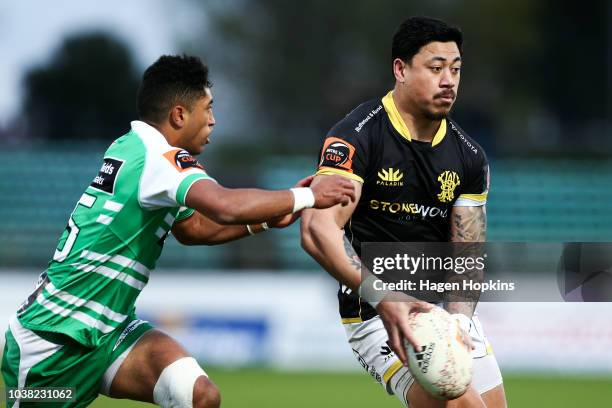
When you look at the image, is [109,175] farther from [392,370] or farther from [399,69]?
[392,370]

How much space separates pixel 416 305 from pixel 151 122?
6.33 ft

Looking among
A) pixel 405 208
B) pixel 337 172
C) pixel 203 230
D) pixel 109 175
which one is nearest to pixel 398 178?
pixel 405 208

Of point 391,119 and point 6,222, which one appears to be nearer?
point 391,119

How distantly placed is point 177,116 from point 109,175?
56cm

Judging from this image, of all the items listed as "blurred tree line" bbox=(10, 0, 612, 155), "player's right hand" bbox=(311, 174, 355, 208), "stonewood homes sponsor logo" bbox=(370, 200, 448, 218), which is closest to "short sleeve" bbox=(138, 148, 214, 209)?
"player's right hand" bbox=(311, 174, 355, 208)

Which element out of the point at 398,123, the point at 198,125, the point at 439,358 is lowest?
the point at 439,358

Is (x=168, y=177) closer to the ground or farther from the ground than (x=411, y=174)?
closer to the ground

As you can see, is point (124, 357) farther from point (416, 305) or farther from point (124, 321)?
point (416, 305)

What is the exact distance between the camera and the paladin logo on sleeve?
249 inches

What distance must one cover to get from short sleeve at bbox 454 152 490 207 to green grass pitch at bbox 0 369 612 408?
4880 millimetres

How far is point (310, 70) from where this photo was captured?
29.9 m

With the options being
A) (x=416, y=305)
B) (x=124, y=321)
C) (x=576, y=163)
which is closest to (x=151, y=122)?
(x=124, y=321)

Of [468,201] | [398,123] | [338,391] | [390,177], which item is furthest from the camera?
[338,391]

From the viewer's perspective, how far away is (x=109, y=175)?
6.36 meters
